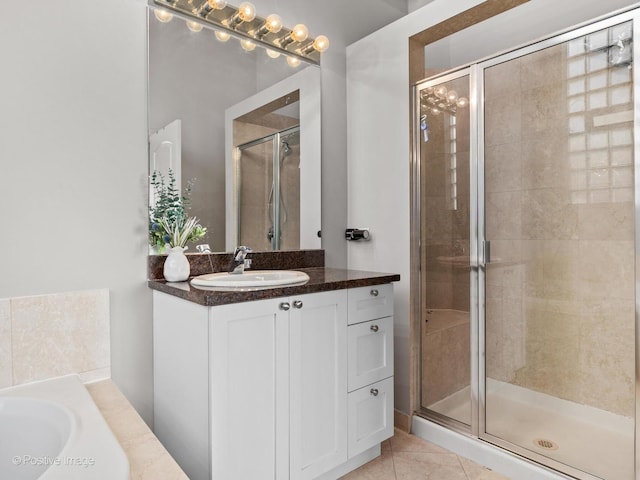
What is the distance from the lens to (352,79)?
8.21 feet

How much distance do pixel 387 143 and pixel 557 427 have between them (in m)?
1.71

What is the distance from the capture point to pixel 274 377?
148 cm

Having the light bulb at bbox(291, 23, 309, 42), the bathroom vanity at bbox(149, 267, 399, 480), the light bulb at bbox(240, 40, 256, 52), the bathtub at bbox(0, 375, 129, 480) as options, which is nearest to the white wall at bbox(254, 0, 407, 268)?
the light bulb at bbox(291, 23, 309, 42)

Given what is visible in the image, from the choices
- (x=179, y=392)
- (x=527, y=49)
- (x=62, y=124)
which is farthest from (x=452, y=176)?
(x=62, y=124)

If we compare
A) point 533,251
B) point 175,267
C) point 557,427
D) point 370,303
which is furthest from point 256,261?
point 557,427

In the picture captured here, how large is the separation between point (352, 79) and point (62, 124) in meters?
1.65

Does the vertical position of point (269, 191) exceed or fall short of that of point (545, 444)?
it exceeds it

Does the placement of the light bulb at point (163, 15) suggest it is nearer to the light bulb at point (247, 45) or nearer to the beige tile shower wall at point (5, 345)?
the light bulb at point (247, 45)

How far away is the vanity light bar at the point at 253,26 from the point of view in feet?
6.18

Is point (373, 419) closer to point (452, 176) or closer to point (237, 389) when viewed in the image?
point (237, 389)

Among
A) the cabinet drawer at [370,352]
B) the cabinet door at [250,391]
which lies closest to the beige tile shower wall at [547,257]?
the cabinet drawer at [370,352]

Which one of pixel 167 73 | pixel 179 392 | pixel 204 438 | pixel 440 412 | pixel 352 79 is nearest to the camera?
pixel 204 438

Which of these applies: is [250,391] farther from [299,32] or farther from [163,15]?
[299,32]

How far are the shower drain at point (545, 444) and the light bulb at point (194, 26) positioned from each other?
253 centimetres
